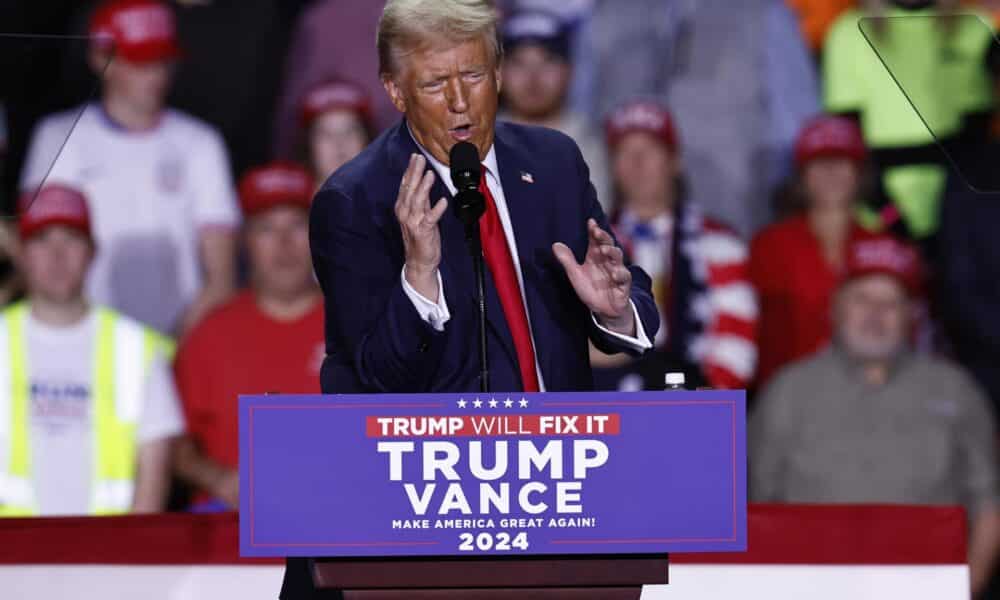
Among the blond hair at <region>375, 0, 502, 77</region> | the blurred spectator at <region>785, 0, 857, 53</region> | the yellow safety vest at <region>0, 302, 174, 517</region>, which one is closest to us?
the blond hair at <region>375, 0, 502, 77</region>

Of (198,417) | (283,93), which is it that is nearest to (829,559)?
(198,417)

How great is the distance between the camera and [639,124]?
533cm

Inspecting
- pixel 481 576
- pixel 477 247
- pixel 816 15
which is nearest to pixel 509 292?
pixel 477 247

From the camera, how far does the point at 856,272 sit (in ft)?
18.0

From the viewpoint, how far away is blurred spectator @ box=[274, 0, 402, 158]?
224 inches

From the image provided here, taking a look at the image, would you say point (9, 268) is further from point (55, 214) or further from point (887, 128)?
point (887, 128)

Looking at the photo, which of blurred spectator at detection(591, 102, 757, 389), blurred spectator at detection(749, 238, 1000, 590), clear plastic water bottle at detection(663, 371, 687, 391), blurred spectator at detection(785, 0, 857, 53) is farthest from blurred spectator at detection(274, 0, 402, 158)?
clear plastic water bottle at detection(663, 371, 687, 391)

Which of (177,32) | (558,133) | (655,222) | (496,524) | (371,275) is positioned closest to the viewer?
(496,524)

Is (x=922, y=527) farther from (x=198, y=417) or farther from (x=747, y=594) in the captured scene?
(x=198, y=417)

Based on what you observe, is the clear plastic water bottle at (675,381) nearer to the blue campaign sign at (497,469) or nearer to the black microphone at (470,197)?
the blue campaign sign at (497,469)

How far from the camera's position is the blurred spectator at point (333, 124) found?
5473 millimetres

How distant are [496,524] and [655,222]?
2409 millimetres

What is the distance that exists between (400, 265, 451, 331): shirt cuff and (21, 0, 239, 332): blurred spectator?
272 centimetres

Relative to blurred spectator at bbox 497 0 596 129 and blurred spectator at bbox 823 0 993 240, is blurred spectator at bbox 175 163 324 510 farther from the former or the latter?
blurred spectator at bbox 823 0 993 240
